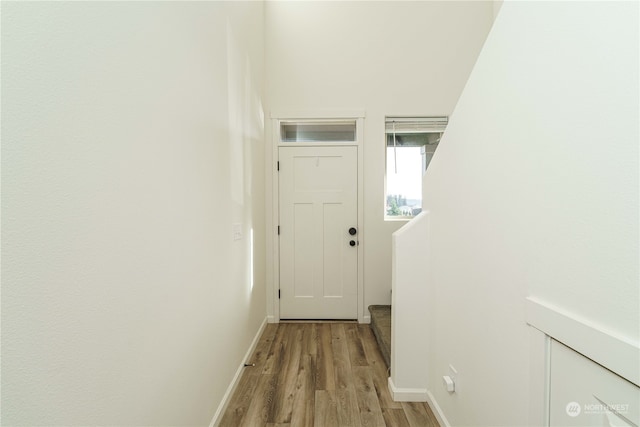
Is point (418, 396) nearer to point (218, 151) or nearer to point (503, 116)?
point (503, 116)

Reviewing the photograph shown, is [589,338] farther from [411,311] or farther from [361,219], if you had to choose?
[361,219]

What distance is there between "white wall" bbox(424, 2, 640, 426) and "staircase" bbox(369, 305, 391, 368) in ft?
2.30

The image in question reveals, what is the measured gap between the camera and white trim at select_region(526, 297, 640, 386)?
627mm

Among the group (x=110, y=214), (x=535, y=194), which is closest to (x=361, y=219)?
(x=535, y=194)

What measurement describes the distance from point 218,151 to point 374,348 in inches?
83.0

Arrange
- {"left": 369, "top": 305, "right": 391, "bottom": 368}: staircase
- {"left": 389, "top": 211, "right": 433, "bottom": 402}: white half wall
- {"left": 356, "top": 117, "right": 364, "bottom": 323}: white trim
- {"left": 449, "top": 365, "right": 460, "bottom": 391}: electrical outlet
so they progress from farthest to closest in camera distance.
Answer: {"left": 356, "top": 117, "right": 364, "bottom": 323}: white trim < {"left": 369, "top": 305, "right": 391, "bottom": 368}: staircase < {"left": 389, "top": 211, "right": 433, "bottom": 402}: white half wall < {"left": 449, "top": 365, "right": 460, "bottom": 391}: electrical outlet

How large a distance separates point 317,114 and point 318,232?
1326 mm

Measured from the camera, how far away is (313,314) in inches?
124

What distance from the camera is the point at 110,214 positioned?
0.82 metres

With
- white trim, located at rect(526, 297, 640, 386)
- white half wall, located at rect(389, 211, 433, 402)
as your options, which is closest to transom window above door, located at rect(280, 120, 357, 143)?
white half wall, located at rect(389, 211, 433, 402)

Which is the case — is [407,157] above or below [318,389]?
above

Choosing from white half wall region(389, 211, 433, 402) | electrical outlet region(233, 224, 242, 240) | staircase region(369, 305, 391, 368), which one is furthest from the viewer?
staircase region(369, 305, 391, 368)

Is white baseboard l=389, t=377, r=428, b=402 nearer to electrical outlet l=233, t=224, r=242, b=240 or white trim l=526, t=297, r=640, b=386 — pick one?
white trim l=526, t=297, r=640, b=386

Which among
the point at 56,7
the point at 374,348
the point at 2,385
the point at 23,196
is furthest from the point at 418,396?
the point at 56,7
